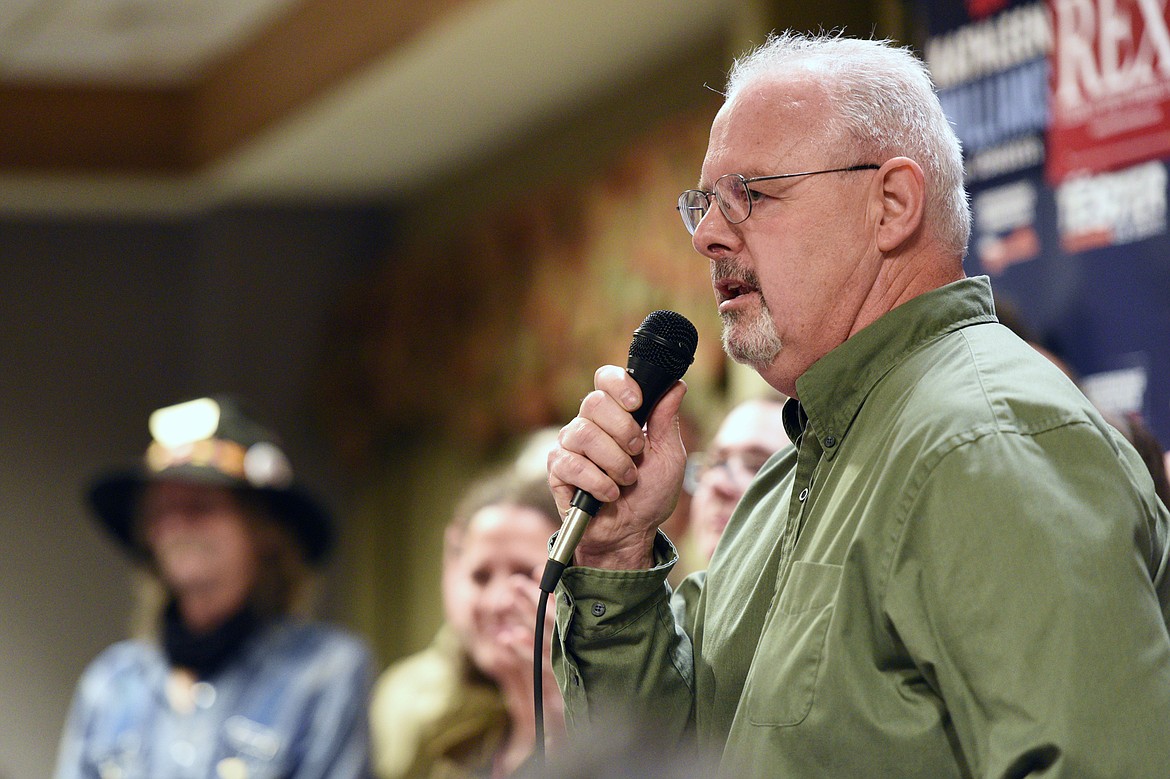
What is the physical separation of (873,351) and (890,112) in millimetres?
191

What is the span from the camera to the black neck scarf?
Answer: 9.87 ft

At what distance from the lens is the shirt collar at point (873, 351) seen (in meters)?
1.08

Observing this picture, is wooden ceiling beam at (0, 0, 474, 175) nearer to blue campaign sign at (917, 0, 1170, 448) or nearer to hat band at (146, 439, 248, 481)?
hat band at (146, 439, 248, 481)

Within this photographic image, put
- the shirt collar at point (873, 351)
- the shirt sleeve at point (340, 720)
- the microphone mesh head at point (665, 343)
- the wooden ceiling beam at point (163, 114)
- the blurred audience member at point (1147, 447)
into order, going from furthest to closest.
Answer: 1. the wooden ceiling beam at point (163, 114)
2. the shirt sleeve at point (340, 720)
3. the blurred audience member at point (1147, 447)
4. the microphone mesh head at point (665, 343)
5. the shirt collar at point (873, 351)

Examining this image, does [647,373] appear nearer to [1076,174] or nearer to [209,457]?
[1076,174]

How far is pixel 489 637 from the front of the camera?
2.20 metres

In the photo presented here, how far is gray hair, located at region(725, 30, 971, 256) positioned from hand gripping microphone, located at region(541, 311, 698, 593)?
0.69 ft

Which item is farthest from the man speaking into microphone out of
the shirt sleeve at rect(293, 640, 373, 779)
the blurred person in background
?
the shirt sleeve at rect(293, 640, 373, 779)

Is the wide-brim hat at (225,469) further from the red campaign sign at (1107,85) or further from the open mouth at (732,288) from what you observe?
the open mouth at (732,288)

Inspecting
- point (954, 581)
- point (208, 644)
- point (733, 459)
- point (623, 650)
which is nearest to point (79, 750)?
point (208, 644)

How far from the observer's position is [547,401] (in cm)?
411

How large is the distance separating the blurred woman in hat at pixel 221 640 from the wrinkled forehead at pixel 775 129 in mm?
2000

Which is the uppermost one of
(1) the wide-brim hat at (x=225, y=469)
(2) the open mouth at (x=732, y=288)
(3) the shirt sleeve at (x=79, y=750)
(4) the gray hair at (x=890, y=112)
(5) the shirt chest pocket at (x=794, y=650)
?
(4) the gray hair at (x=890, y=112)

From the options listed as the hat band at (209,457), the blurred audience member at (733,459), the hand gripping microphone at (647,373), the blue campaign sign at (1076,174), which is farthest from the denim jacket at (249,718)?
the hand gripping microphone at (647,373)
